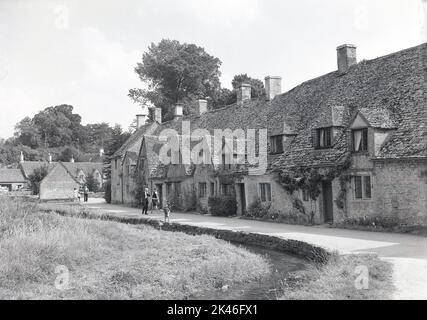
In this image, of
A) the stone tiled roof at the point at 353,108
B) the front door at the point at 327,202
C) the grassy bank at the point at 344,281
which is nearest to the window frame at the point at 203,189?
the stone tiled roof at the point at 353,108

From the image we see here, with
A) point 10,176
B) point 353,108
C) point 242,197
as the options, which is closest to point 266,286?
point 353,108

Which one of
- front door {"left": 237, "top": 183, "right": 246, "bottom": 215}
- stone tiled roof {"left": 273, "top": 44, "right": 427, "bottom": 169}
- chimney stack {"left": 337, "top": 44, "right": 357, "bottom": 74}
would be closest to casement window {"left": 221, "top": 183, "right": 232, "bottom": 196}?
front door {"left": 237, "top": 183, "right": 246, "bottom": 215}

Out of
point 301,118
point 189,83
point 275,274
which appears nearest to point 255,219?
point 301,118

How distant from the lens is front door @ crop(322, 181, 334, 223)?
23984 mm

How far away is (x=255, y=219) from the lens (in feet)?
90.6

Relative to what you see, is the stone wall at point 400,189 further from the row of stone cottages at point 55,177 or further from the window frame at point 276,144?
the row of stone cottages at point 55,177

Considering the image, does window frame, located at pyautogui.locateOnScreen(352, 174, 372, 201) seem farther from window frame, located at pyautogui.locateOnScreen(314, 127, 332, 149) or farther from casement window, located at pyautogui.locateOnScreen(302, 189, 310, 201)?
casement window, located at pyautogui.locateOnScreen(302, 189, 310, 201)

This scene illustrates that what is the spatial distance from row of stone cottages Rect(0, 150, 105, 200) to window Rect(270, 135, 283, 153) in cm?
4285

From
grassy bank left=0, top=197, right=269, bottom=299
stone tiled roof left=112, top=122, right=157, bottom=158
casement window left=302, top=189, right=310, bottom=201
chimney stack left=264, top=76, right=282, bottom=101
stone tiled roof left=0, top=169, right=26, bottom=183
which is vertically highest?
chimney stack left=264, top=76, right=282, bottom=101

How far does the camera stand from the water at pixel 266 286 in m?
11.7

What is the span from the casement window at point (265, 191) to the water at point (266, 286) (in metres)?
11.6

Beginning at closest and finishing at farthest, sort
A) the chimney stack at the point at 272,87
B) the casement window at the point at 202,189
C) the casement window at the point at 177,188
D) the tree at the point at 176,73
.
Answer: the casement window at the point at 202,189, the chimney stack at the point at 272,87, the casement window at the point at 177,188, the tree at the point at 176,73

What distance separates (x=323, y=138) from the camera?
2470 cm
